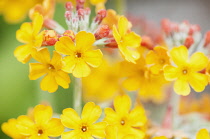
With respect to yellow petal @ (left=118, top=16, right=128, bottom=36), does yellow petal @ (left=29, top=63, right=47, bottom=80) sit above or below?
below

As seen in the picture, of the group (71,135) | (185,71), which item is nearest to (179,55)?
(185,71)

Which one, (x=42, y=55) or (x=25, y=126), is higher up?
(x=42, y=55)

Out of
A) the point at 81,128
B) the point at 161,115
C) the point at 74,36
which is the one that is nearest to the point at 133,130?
the point at 81,128

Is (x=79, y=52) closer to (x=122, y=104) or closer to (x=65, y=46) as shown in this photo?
(x=65, y=46)

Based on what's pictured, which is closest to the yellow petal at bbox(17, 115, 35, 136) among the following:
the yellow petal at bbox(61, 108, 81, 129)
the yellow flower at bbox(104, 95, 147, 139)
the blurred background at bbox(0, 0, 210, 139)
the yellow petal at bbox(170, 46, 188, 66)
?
the yellow petal at bbox(61, 108, 81, 129)

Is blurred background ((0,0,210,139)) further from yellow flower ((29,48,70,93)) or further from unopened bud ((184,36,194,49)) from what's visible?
unopened bud ((184,36,194,49))

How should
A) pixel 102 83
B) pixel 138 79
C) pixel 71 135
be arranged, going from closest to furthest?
pixel 71 135 → pixel 138 79 → pixel 102 83

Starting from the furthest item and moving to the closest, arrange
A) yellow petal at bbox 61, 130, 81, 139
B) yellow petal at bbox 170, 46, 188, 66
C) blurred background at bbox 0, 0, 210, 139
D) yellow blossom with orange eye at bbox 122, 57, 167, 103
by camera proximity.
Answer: blurred background at bbox 0, 0, 210, 139 → yellow blossom with orange eye at bbox 122, 57, 167, 103 → yellow petal at bbox 170, 46, 188, 66 → yellow petal at bbox 61, 130, 81, 139
